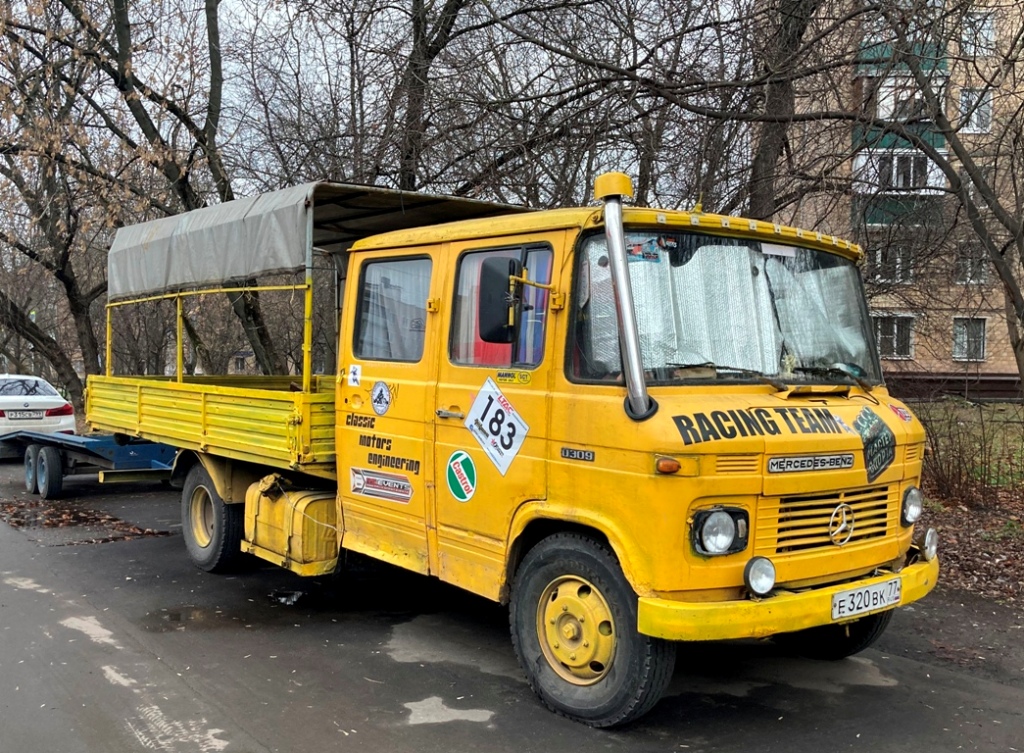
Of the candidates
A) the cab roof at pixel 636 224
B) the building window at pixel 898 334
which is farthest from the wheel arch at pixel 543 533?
the building window at pixel 898 334

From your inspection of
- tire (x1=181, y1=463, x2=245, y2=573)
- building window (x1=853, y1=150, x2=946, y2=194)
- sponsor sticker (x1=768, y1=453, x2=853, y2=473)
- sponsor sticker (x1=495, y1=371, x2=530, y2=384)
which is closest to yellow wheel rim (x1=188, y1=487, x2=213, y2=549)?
tire (x1=181, y1=463, x2=245, y2=573)

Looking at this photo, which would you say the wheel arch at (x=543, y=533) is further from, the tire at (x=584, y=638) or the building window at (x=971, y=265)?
the building window at (x=971, y=265)

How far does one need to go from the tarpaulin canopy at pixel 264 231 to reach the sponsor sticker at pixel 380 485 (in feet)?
4.85

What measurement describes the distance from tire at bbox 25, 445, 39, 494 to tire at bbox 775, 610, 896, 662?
385 inches

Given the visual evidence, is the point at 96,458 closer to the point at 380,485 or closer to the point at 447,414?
the point at 380,485

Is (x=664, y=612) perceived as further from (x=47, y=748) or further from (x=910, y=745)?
(x=47, y=748)

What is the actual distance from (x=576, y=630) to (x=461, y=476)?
1.08 m

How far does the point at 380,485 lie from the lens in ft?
17.8

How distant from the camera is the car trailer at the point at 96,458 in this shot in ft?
32.0

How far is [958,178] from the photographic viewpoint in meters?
7.61

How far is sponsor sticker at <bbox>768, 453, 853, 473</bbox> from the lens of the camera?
3887 mm

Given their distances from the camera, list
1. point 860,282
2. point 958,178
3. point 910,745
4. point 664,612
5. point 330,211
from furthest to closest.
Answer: point 958,178
point 330,211
point 860,282
point 910,745
point 664,612

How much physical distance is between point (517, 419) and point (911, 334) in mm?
9261

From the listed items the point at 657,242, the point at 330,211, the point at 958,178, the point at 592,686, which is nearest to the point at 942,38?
the point at 958,178
